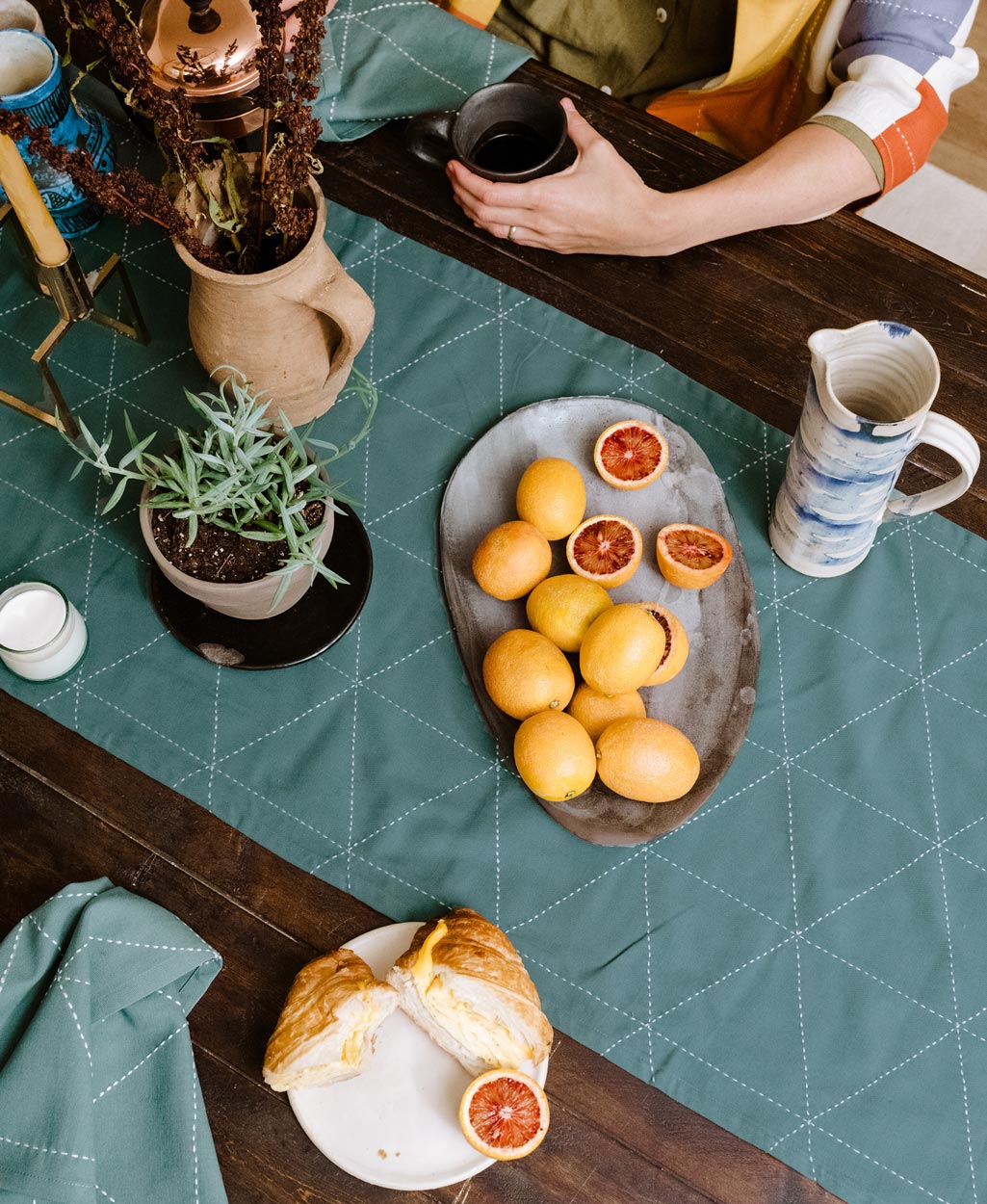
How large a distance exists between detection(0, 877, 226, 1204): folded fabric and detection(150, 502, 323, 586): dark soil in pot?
277 mm

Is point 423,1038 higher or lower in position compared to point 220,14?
lower

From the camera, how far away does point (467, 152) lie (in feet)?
3.31

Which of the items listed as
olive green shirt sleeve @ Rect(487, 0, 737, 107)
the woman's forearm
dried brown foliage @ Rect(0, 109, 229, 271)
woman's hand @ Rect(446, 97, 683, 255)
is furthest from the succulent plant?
olive green shirt sleeve @ Rect(487, 0, 737, 107)

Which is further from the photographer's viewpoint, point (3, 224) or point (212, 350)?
point (3, 224)

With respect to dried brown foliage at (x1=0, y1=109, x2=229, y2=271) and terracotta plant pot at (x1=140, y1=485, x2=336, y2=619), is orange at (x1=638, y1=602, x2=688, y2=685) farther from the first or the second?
dried brown foliage at (x1=0, y1=109, x2=229, y2=271)

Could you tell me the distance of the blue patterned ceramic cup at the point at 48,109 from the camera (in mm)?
901

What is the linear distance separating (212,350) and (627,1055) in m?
0.69

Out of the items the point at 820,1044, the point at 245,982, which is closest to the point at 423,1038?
the point at 245,982

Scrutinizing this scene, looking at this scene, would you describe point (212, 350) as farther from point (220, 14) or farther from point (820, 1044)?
point (820, 1044)

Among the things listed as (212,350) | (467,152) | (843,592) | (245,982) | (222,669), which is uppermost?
(467,152)

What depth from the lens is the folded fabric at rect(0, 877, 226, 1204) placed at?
2.37ft

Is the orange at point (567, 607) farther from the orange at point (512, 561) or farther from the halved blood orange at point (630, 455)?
the halved blood orange at point (630, 455)

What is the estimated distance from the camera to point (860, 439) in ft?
2.61

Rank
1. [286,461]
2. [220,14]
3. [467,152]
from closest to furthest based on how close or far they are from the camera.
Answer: [286,461], [220,14], [467,152]
